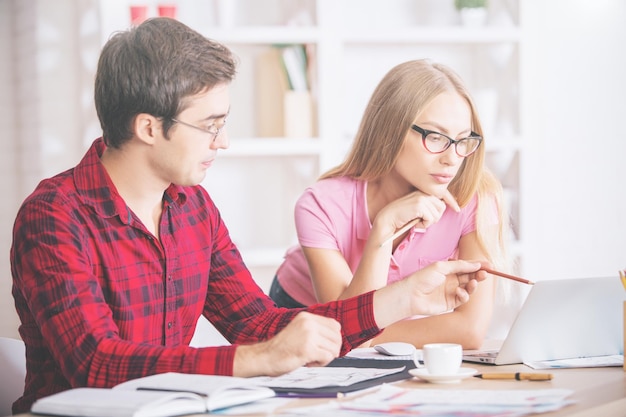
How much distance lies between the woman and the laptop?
0.44m

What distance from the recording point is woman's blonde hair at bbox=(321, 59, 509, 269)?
2.45 meters

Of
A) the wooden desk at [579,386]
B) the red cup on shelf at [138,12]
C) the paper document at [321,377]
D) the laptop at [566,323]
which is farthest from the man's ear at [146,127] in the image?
the red cup on shelf at [138,12]

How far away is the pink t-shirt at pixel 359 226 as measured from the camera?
8.15 feet

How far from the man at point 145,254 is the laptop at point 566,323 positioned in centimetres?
15

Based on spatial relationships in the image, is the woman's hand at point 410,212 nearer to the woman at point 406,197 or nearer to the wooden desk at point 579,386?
the woman at point 406,197

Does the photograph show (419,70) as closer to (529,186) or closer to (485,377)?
(485,377)

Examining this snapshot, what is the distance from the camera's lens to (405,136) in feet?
8.01

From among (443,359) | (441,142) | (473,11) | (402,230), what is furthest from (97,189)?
(473,11)

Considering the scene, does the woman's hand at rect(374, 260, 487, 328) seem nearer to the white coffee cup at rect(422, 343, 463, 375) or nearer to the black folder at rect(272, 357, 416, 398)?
the black folder at rect(272, 357, 416, 398)

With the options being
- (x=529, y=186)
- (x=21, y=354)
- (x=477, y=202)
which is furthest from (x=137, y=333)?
(x=529, y=186)

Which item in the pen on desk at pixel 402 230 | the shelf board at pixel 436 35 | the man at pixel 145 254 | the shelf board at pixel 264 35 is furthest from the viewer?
the shelf board at pixel 436 35

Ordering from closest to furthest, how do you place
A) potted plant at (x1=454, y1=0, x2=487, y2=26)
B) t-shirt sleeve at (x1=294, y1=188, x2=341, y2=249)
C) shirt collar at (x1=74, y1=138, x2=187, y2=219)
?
1. shirt collar at (x1=74, y1=138, x2=187, y2=219)
2. t-shirt sleeve at (x1=294, y1=188, x2=341, y2=249)
3. potted plant at (x1=454, y1=0, x2=487, y2=26)

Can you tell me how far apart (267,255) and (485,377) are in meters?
2.37

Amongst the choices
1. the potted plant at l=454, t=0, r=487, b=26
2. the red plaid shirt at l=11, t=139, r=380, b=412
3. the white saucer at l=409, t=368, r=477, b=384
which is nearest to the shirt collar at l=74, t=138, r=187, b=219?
the red plaid shirt at l=11, t=139, r=380, b=412
